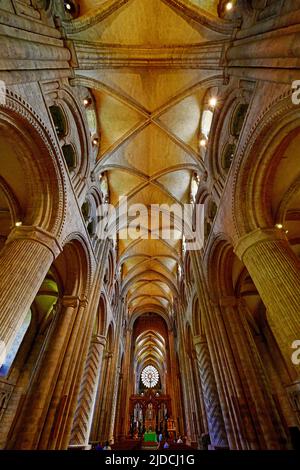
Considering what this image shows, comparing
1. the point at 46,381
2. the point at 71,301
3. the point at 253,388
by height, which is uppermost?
the point at 71,301

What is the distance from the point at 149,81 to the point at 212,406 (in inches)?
552

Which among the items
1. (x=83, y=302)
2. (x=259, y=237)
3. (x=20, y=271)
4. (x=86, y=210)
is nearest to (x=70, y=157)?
(x=86, y=210)

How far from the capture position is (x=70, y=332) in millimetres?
8359

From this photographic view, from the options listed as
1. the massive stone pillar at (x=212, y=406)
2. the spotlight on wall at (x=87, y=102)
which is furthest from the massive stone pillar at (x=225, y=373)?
the spotlight on wall at (x=87, y=102)

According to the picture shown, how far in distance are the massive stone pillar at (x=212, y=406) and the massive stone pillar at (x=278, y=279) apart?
19.0 feet

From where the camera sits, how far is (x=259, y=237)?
614cm

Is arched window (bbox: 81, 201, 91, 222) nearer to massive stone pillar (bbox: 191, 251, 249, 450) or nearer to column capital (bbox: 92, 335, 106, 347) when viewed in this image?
massive stone pillar (bbox: 191, 251, 249, 450)

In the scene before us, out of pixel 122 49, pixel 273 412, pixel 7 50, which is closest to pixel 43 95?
pixel 7 50

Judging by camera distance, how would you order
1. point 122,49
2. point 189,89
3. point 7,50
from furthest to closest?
point 189,89
point 122,49
point 7,50

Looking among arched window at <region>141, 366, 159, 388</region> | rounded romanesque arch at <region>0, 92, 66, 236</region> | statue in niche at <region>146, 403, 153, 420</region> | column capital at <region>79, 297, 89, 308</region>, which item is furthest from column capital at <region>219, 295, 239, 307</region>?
arched window at <region>141, 366, 159, 388</region>

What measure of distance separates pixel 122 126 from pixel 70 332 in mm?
9438

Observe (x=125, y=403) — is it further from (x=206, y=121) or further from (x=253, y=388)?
(x=206, y=121)
